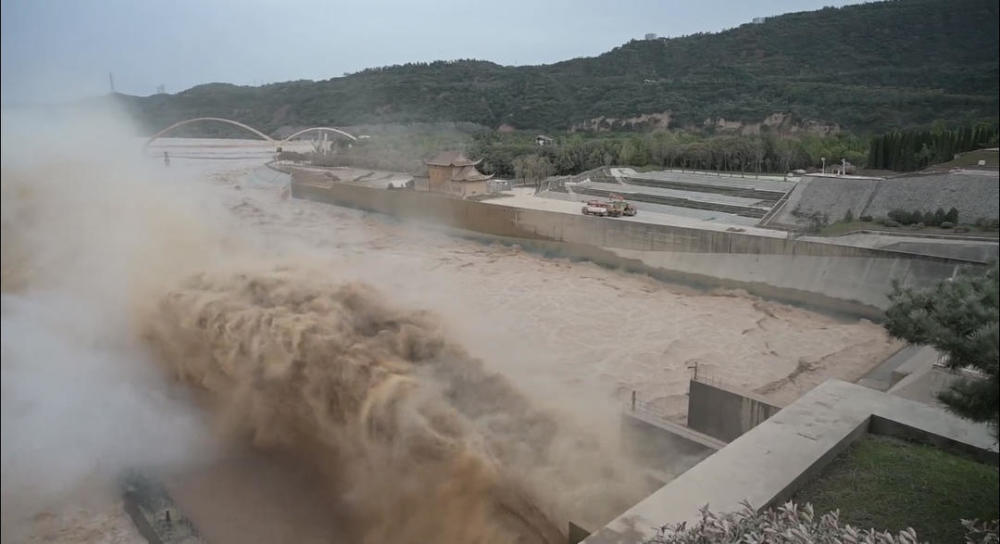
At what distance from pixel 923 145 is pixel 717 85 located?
92.7 feet

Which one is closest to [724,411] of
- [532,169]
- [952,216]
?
[952,216]

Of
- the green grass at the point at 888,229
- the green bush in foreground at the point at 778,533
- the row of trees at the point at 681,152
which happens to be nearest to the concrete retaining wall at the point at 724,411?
the green bush in foreground at the point at 778,533

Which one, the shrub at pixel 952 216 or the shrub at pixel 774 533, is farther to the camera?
the shrub at pixel 952 216

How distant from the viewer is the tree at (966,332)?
388 centimetres

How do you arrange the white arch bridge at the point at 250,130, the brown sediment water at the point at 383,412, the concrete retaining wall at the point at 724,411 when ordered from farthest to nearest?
the white arch bridge at the point at 250,130, the concrete retaining wall at the point at 724,411, the brown sediment water at the point at 383,412

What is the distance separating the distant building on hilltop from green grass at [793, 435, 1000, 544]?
2213cm

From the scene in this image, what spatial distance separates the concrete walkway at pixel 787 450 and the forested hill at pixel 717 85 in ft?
10.6

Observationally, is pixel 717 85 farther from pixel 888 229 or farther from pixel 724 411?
pixel 724 411

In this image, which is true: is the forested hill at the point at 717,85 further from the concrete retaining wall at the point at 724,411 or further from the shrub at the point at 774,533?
the shrub at the point at 774,533

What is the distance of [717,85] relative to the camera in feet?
120

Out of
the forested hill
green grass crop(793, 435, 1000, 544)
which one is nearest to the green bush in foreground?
green grass crop(793, 435, 1000, 544)

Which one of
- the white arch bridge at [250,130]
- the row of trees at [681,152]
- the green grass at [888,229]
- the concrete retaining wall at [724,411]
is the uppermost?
the white arch bridge at [250,130]

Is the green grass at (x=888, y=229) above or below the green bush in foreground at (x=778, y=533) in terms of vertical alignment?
above

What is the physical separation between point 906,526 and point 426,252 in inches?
741
